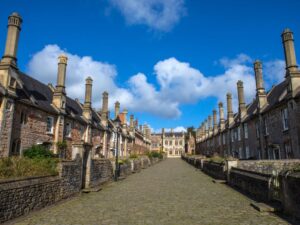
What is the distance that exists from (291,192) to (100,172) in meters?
13.1

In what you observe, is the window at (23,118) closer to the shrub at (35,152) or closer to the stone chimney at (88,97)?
the shrub at (35,152)

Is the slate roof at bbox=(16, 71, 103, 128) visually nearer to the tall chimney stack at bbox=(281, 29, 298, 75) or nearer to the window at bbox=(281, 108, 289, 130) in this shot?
the window at bbox=(281, 108, 289, 130)

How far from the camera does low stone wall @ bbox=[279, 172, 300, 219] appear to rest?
744 centimetres

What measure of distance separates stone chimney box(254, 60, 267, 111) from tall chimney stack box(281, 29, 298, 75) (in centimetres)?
675

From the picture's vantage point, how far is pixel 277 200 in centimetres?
931

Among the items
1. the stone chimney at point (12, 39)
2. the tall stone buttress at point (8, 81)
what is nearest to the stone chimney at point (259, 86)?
the tall stone buttress at point (8, 81)

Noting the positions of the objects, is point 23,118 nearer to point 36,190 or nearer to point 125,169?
point 125,169

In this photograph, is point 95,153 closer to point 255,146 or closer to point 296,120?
point 255,146

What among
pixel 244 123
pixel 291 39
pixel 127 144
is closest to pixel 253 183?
pixel 291 39

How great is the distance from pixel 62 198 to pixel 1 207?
172 inches

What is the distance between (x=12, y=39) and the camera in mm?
20938

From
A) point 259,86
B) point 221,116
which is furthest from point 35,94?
point 221,116

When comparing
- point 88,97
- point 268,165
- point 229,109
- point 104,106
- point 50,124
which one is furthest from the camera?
point 229,109

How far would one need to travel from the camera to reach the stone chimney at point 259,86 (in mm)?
29745
